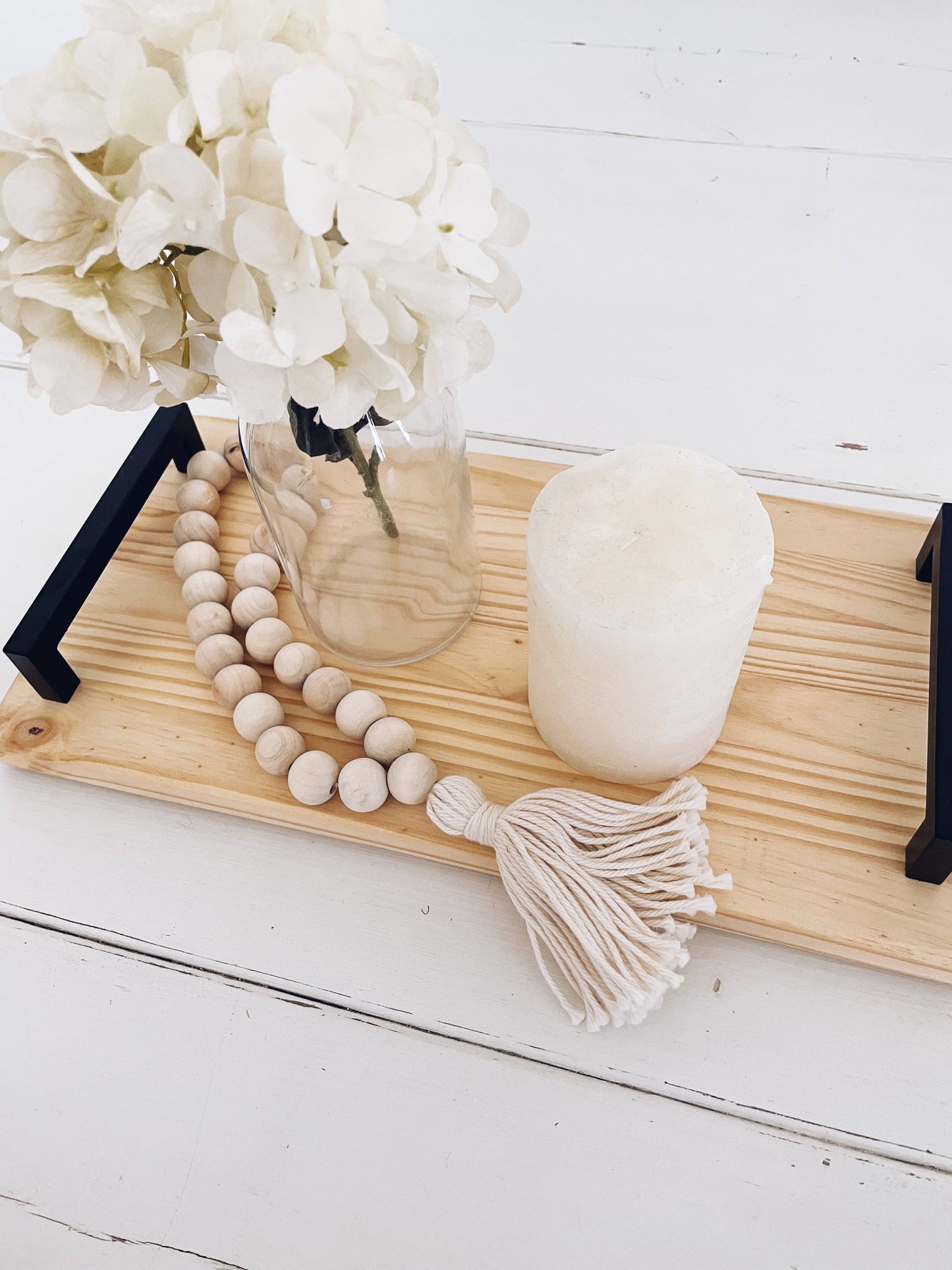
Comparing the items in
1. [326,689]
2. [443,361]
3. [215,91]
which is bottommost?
[326,689]

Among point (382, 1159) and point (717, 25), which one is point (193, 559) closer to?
point (382, 1159)

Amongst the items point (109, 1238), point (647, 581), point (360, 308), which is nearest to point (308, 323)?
point (360, 308)

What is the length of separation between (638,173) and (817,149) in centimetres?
17

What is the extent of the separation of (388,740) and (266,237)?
0.27m

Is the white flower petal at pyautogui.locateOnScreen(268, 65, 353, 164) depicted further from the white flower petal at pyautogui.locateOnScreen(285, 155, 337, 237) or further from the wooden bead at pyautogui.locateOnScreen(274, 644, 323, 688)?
the wooden bead at pyautogui.locateOnScreen(274, 644, 323, 688)

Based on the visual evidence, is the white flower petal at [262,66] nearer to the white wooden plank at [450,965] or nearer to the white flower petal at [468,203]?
the white flower petal at [468,203]

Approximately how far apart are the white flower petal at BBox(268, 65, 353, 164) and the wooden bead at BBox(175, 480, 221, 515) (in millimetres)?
352

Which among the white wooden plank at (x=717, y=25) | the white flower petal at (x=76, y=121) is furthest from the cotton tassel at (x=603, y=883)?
the white wooden plank at (x=717, y=25)

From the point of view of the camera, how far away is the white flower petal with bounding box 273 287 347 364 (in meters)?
0.33

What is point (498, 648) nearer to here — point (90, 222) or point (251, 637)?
point (251, 637)

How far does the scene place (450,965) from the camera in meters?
0.50

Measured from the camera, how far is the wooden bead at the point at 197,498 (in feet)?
2.10

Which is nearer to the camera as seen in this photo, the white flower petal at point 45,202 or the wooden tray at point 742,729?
the white flower petal at point 45,202

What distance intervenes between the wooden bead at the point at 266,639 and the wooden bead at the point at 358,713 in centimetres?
6
